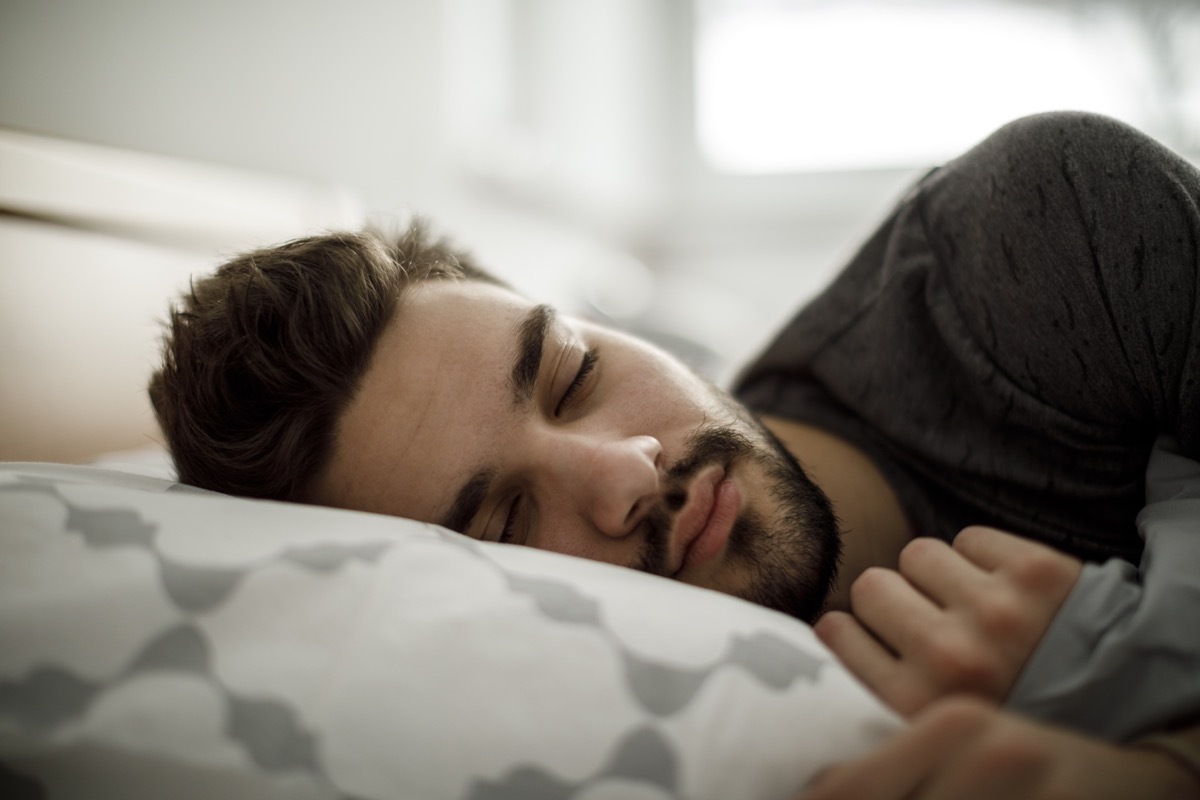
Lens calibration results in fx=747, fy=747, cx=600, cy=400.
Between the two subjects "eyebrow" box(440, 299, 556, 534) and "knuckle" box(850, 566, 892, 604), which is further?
"eyebrow" box(440, 299, 556, 534)

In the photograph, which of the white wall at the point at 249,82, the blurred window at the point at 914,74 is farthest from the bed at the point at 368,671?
the blurred window at the point at 914,74

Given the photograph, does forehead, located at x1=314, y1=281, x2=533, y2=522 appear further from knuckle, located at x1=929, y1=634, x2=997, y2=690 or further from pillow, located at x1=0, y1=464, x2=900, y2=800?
knuckle, located at x1=929, y1=634, x2=997, y2=690

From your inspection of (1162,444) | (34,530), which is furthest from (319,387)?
(1162,444)

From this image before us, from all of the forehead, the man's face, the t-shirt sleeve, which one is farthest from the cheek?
the t-shirt sleeve

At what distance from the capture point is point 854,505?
35.1 inches

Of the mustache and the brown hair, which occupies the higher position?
the brown hair

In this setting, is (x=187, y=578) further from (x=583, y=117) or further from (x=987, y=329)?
(x=583, y=117)

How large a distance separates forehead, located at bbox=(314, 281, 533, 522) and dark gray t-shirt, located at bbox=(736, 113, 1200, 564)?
49 centimetres

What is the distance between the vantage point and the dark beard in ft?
2.21

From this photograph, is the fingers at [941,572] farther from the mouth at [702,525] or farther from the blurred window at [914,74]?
the blurred window at [914,74]

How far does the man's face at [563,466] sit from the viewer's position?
2.20 feet

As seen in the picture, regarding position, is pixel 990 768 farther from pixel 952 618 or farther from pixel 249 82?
pixel 249 82

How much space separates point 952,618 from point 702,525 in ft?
0.76

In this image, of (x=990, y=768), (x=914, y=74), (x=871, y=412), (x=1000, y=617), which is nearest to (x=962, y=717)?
(x=990, y=768)
